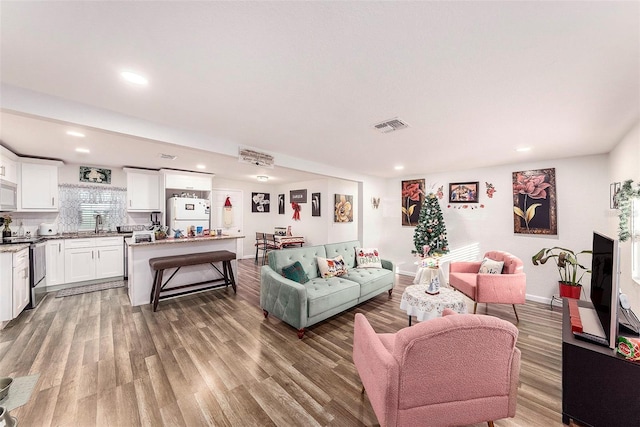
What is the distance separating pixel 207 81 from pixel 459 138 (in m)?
2.80

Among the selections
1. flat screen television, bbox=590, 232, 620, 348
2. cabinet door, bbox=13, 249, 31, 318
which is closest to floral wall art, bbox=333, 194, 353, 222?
flat screen television, bbox=590, 232, 620, 348

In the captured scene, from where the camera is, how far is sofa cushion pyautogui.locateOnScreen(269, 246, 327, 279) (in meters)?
3.31

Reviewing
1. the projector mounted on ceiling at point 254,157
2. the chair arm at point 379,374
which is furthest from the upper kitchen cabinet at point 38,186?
the chair arm at point 379,374

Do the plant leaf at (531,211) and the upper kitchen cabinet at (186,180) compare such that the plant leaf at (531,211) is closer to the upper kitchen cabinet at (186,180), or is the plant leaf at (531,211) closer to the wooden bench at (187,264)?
the wooden bench at (187,264)

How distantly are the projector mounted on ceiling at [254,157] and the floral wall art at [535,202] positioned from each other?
14.3ft

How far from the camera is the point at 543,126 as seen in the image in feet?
8.11

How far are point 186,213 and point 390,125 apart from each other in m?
4.83

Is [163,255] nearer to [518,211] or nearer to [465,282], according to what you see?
[465,282]

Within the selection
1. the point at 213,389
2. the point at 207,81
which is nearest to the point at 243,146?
the point at 207,81

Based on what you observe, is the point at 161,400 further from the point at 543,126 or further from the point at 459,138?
the point at 543,126

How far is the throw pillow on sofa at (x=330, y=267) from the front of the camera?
3570mm

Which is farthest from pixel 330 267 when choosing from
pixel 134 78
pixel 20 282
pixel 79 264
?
pixel 79 264

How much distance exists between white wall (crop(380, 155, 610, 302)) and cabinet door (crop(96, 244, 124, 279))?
6.07 m

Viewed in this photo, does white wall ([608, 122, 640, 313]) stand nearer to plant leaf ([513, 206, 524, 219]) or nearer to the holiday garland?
the holiday garland
